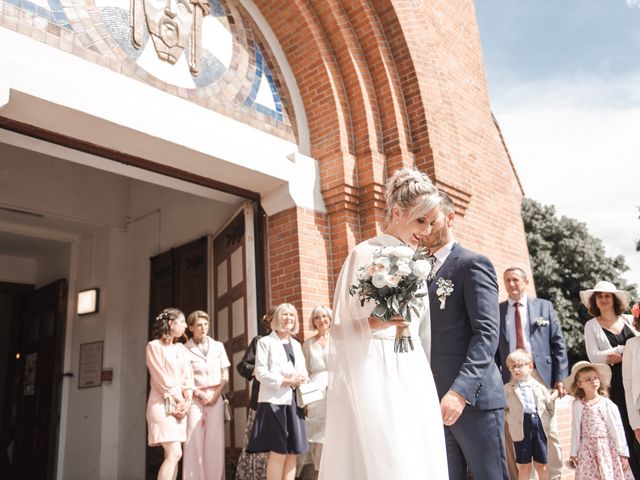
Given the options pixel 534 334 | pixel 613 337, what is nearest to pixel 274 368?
pixel 534 334

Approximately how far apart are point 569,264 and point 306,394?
68.8 feet

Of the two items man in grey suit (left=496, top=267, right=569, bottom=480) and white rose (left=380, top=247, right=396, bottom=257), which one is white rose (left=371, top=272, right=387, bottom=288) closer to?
white rose (left=380, top=247, right=396, bottom=257)

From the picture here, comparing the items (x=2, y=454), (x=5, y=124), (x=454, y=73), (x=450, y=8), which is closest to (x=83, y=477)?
(x=2, y=454)

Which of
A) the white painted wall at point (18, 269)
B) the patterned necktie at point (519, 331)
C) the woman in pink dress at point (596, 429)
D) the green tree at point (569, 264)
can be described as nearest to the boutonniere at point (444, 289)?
the patterned necktie at point (519, 331)

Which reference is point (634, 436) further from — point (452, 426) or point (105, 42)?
point (105, 42)

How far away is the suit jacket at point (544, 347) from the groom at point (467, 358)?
267 centimetres

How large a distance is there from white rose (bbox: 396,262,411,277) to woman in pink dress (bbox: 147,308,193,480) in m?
3.63

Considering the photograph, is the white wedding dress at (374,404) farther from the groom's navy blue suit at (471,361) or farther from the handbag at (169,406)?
the handbag at (169,406)

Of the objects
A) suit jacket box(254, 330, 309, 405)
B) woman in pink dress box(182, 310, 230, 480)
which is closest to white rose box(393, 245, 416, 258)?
suit jacket box(254, 330, 309, 405)

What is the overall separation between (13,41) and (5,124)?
2.23 ft

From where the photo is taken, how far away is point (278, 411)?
5.41m

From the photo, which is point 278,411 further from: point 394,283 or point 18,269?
point 18,269

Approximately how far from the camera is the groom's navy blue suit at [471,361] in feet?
9.66

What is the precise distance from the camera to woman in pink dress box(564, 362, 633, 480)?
5.24 meters
